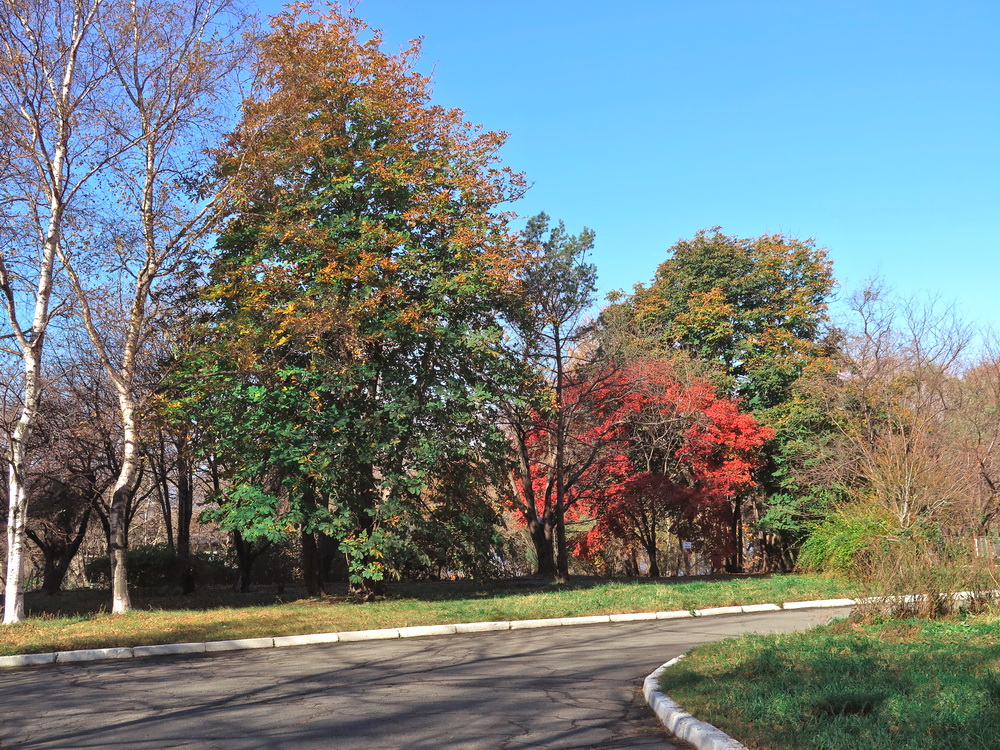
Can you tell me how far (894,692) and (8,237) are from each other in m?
17.0

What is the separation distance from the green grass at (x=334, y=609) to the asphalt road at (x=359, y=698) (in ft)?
5.33

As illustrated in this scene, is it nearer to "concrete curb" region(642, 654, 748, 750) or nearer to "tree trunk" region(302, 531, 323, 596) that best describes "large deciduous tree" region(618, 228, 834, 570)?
"tree trunk" region(302, 531, 323, 596)

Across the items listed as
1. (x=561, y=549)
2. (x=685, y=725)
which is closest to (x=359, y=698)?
(x=685, y=725)

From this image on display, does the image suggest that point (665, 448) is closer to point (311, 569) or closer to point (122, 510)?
point (311, 569)

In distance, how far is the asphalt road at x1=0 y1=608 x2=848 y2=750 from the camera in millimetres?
6246

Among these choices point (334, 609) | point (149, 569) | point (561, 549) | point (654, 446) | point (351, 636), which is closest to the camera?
point (351, 636)

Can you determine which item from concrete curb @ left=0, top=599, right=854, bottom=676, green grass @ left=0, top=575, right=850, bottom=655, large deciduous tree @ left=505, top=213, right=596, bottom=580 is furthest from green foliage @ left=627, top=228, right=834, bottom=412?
concrete curb @ left=0, top=599, right=854, bottom=676

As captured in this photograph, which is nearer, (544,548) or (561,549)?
(561,549)

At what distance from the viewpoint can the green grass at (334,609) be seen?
1266 centimetres

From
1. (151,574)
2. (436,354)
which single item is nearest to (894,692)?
(436,354)

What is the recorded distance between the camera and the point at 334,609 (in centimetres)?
1622

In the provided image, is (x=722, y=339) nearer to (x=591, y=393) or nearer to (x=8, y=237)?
(x=591, y=393)

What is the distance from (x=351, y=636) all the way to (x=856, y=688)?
8.78 meters

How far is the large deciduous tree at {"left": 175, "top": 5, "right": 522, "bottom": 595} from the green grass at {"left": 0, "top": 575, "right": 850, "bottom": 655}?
5.28ft
